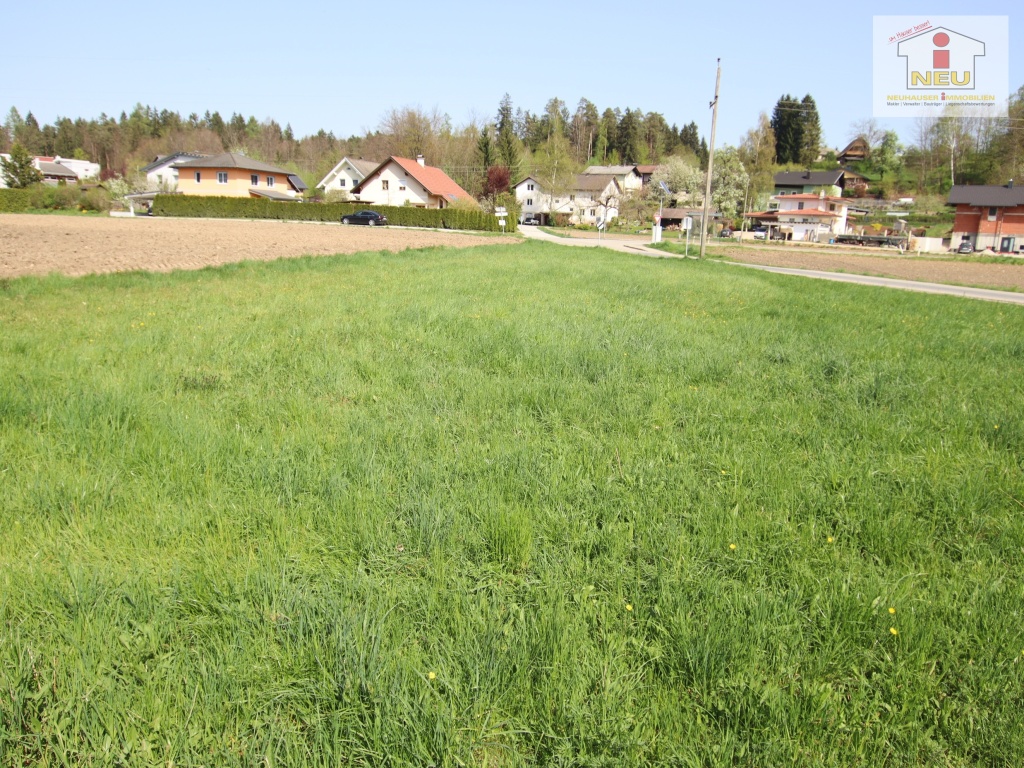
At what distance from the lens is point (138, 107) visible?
6624 inches

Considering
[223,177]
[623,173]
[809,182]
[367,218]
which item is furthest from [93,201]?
A: [809,182]

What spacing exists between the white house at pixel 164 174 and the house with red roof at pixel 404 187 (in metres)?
28.5

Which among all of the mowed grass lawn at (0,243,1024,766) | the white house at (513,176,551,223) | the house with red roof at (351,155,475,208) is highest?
the white house at (513,176,551,223)

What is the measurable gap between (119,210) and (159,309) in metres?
73.6

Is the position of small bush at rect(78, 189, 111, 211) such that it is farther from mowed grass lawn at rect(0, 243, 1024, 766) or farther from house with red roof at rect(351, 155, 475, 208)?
mowed grass lawn at rect(0, 243, 1024, 766)

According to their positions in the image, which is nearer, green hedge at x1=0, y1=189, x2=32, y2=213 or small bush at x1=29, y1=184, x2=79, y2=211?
green hedge at x1=0, y1=189, x2=32, y2=213

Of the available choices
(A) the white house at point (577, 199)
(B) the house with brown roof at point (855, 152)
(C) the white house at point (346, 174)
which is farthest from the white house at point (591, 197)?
(B) the house with brown roof at point (855, 152)

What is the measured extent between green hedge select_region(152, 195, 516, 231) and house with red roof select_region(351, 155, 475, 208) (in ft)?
41.8

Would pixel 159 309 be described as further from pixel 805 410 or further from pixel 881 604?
pixel 881 604

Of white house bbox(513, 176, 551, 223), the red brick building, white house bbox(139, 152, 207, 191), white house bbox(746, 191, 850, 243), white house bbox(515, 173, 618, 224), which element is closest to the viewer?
the red brick building

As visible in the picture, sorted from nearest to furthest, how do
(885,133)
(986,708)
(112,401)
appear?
(986,708) < (112,401) < (885,133)

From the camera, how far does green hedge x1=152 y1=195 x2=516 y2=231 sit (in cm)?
6600

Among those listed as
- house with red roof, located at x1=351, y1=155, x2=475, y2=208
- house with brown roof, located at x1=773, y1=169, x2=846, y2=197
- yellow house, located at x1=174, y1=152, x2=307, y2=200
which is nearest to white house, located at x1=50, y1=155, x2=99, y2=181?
yellow house, located at x1=174, y1=152, x2=307, y2=200

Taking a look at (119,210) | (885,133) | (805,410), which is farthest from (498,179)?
(805,410)
